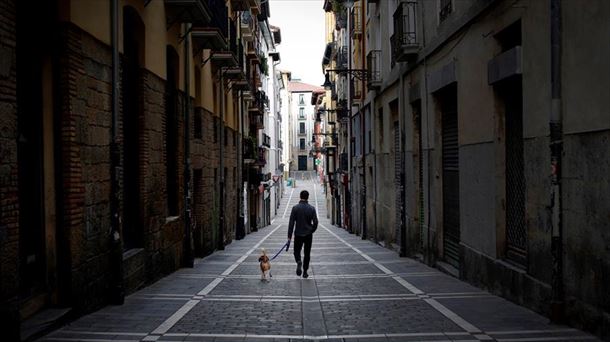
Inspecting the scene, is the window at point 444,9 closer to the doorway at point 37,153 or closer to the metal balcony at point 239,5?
the doorway at point 37,153

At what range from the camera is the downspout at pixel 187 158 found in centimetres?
1523

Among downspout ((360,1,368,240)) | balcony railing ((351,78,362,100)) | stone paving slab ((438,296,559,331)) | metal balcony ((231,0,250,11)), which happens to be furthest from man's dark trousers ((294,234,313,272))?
balcony railing ((351,78,362,100))

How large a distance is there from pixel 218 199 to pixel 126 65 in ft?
39.9

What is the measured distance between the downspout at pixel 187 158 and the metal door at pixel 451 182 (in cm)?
571

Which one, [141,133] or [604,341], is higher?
[141,133]

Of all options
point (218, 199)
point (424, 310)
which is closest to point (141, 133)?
point (424, 310)

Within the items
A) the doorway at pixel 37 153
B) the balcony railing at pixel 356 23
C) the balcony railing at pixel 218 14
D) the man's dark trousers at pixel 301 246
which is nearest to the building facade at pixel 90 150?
the doorway at pixel 37 153

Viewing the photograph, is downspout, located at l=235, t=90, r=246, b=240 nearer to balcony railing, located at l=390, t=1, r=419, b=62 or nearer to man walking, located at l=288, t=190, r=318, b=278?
balcony railing, located at l=390, t=1, r=419, b=62

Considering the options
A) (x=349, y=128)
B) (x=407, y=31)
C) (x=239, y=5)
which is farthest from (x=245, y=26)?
(x=407, y=31)

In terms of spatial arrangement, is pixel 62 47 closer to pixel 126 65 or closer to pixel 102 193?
pixel 102 193

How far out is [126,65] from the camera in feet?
37.5

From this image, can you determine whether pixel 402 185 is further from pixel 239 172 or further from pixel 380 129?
pixel 239 172

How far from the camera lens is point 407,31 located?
16.9 m

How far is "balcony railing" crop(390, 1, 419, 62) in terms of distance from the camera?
16.3m
